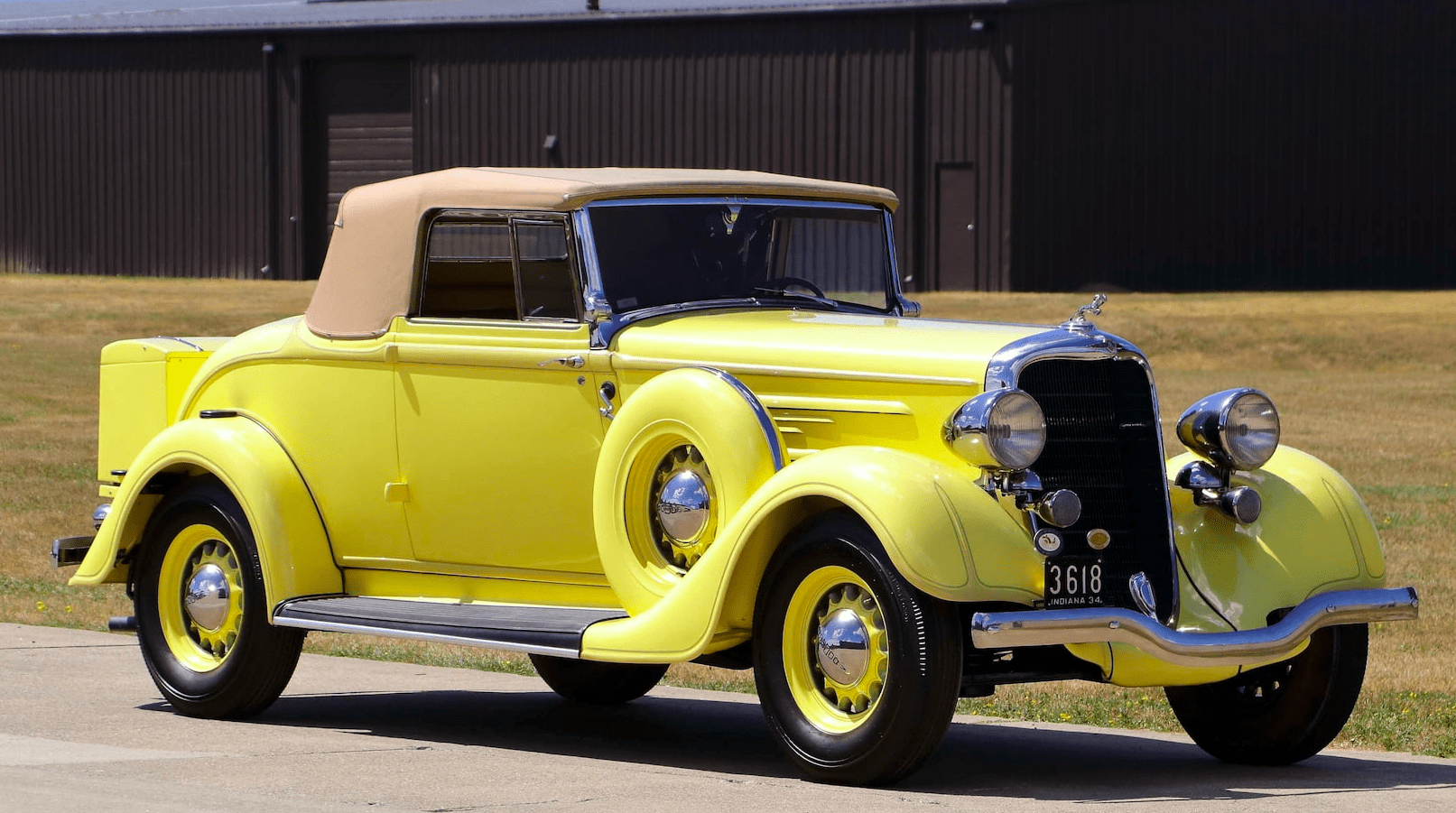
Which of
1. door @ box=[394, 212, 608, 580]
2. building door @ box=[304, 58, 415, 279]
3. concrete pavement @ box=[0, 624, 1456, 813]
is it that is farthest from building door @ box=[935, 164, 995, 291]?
door @ box=[394, 212, 608, 580]

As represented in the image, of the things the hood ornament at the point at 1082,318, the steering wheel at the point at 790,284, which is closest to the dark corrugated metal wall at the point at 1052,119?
the steering wheel at the point at 790,284

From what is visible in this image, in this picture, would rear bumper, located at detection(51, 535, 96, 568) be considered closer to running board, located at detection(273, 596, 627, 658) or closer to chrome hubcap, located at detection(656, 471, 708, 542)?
running board, located at detection(273, 596, 627, 658)

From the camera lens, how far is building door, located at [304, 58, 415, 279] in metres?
37.1

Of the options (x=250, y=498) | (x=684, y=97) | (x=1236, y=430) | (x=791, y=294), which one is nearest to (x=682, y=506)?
(x=791, y=294)

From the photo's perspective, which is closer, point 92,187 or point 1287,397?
point 1287,397

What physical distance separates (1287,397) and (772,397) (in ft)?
60.4

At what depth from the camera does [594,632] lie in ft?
22.5

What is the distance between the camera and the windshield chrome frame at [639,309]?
23.9ft

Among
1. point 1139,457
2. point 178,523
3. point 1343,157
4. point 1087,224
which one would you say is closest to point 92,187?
point 1087,224

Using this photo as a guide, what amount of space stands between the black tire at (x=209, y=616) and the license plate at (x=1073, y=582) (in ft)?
10.4

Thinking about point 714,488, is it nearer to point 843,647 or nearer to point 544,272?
point 843,647

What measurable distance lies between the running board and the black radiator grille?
5.40 ft

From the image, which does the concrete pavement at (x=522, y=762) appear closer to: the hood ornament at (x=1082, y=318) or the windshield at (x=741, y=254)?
the hood ornament at (x=1082, y=318)

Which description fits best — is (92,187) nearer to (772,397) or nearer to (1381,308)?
(1381,308)
